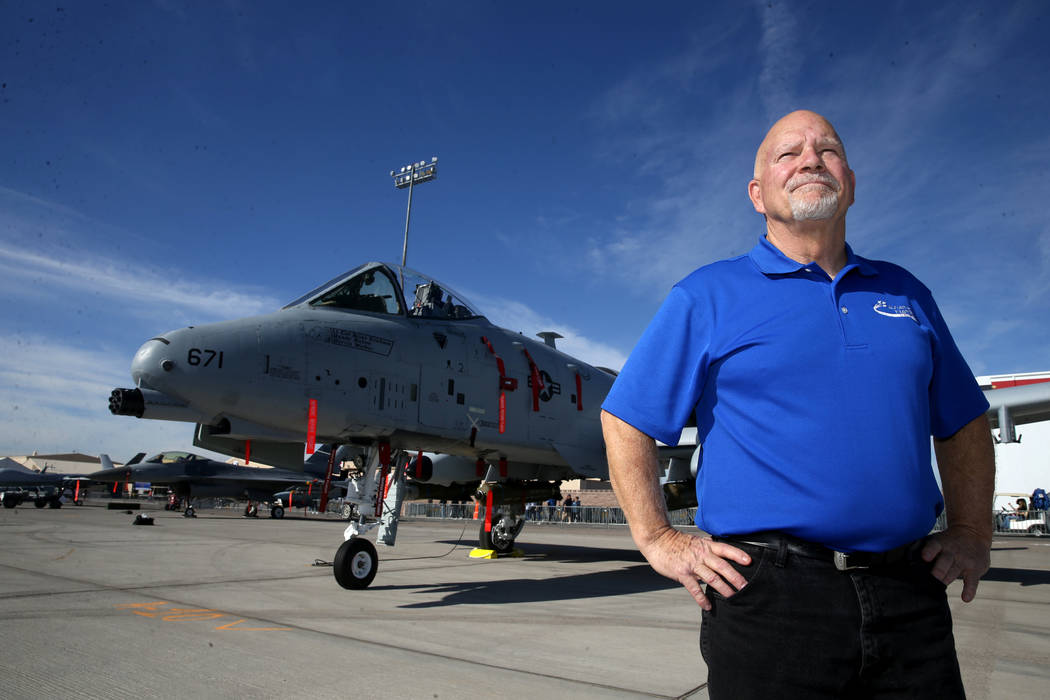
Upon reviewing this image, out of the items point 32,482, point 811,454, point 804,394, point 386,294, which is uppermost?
point 386,294

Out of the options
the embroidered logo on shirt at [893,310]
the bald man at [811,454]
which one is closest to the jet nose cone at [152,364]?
the bald man at [811,454]

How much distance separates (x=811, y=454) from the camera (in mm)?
1680

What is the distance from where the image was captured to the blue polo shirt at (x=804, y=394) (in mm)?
1661

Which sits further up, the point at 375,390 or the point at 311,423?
the point at 375,390

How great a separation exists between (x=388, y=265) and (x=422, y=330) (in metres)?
1.11

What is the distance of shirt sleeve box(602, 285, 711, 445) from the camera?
1841mm

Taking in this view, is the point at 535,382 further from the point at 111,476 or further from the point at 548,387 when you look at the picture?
the point at 111,476

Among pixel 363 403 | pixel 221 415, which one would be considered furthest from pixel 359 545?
pixel 221 415

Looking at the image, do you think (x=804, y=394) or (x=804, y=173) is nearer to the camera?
(x=804, y=394)

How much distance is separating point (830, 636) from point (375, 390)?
709 centimetres

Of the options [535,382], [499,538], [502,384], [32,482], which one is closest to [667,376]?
[502,384]

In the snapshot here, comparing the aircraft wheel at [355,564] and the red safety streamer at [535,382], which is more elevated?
the red safety streamer at [535,382]

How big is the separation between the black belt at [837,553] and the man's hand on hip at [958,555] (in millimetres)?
85

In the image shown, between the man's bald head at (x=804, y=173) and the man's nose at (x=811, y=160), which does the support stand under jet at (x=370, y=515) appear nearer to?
the man's bald head at (x=804, y=173)
